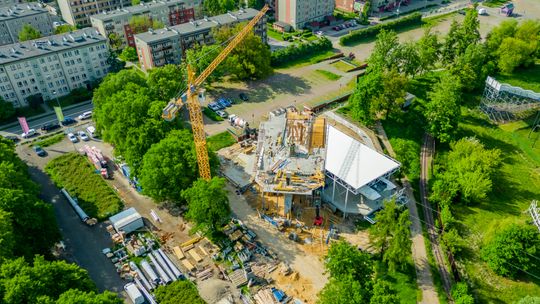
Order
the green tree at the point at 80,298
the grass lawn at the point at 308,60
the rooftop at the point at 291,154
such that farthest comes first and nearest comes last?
the grass lawn at the point at 308,60 < the rooftop at the point at 291,154 < the green tree at the point at 80,298

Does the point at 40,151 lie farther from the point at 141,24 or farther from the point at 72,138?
the point at 141,24

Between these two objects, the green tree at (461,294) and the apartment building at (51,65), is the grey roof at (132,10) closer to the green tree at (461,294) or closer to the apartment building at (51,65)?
the apartment building at (51,65)

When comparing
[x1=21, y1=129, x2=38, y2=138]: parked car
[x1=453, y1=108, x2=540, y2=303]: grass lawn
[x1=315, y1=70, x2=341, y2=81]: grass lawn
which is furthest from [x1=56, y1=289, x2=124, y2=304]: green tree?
[x1=315, y1=70, x2=341, y2=81]: grass lawn

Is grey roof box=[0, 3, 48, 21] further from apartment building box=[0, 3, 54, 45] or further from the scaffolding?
the scaffolding

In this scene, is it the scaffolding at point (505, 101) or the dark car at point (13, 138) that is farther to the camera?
the scaffolding at point (505, 101)

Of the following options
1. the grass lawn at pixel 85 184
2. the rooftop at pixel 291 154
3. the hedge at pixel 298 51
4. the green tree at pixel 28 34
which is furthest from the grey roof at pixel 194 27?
the rooftop at pixel 291 154

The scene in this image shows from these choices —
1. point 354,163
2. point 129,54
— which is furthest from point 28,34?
point 354,163
